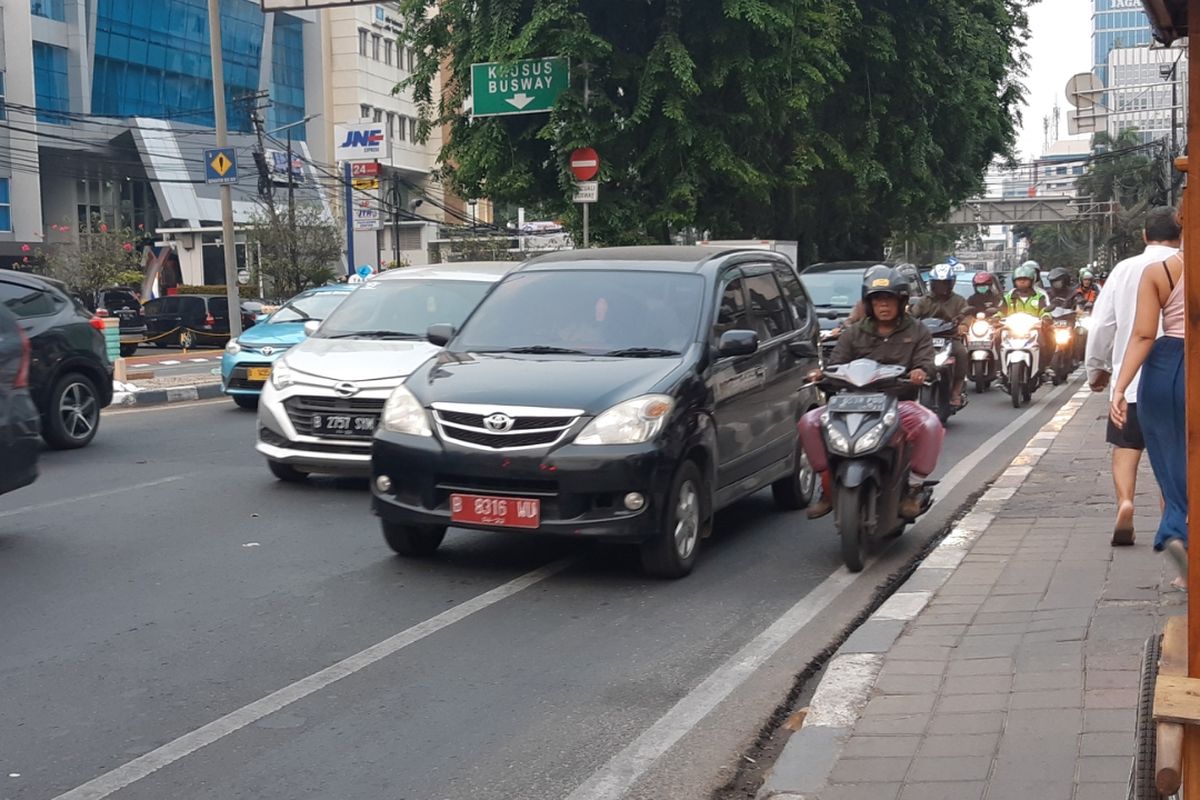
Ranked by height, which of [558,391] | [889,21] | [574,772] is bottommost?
[574,772]

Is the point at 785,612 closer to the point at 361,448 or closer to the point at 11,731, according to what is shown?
the point at 11,731

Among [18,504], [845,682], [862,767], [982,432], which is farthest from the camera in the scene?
[982,432]

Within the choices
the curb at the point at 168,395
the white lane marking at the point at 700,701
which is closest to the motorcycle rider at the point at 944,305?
the white lane marking at the point at 700,701

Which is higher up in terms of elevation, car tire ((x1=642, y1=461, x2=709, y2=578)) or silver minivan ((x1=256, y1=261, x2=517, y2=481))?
silver minivan ((x1=256, y1=261, x2=517, y2=481))

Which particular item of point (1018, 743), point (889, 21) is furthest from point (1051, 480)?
point (889, 21)

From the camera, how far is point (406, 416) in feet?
25.7

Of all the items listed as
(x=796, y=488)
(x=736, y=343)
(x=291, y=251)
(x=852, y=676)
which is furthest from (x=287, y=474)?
(x=291, y=251)

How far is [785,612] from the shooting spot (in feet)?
23.1

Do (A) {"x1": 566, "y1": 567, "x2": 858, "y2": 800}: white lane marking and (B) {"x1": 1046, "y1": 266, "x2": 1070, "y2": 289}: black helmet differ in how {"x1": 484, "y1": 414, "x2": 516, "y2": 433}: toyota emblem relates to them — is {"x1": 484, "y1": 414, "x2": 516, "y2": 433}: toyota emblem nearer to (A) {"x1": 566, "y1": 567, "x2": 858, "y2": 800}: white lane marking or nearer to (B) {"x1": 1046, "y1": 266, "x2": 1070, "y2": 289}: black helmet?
(A) {"x1": 566, "y1": 567, "x2": 858, "y2": 800}: white lane marking

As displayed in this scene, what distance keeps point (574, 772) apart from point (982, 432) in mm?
11144

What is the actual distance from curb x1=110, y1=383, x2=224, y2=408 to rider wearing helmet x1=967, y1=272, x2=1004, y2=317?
10479mm

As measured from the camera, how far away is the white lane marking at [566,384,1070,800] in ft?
15.4

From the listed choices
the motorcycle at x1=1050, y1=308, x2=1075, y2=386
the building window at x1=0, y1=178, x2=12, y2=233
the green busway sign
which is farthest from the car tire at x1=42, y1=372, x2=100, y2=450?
the building window at x1=0, y1=178, x2=12, y2=233

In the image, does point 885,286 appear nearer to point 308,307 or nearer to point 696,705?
point 696,705
